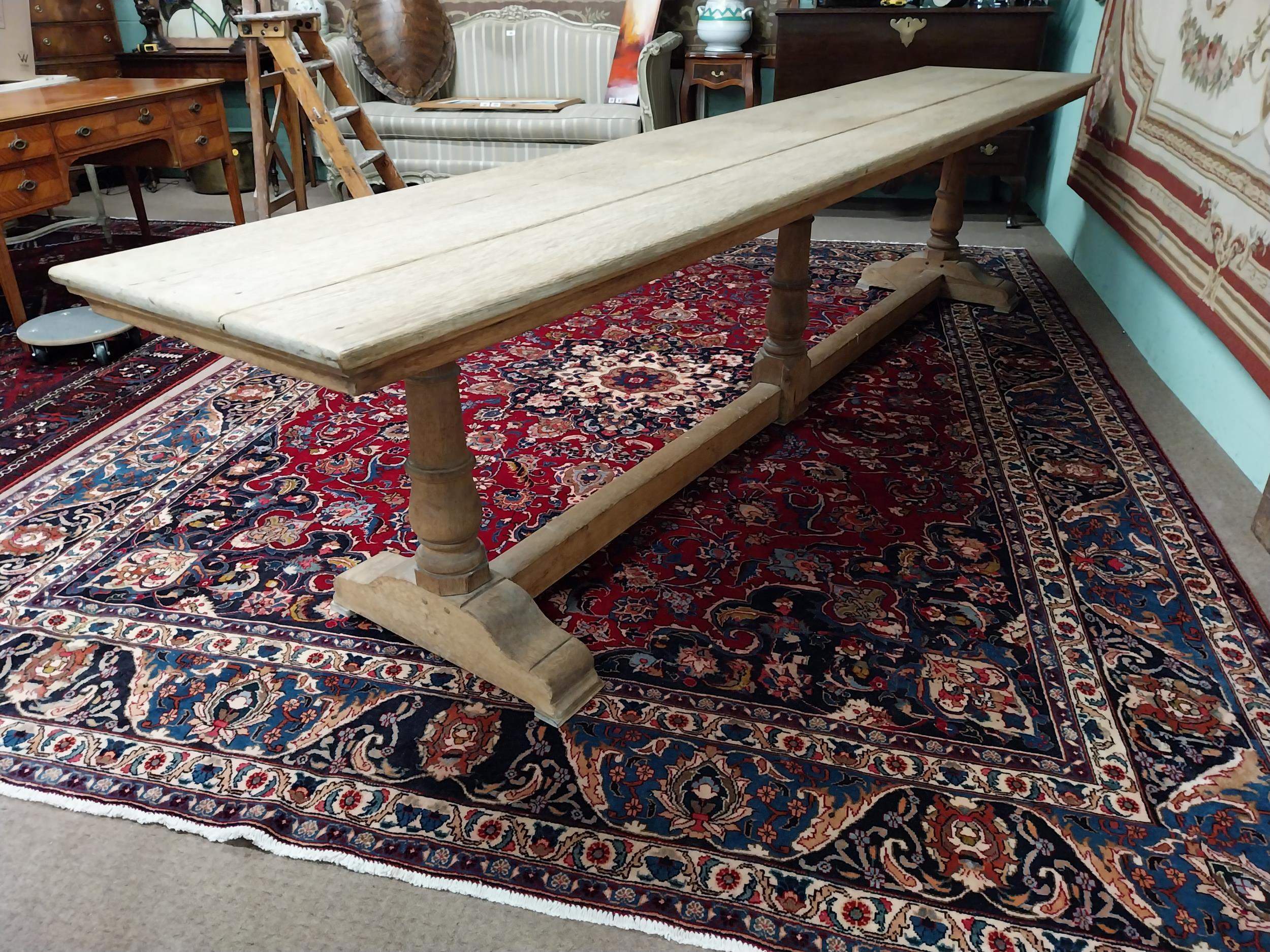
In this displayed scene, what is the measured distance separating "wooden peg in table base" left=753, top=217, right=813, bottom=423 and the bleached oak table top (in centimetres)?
26

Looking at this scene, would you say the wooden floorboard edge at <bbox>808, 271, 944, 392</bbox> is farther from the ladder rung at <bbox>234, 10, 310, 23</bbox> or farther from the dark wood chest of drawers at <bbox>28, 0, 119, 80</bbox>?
the dark wood chest of drawers at <bbox>28, 0, 119, 80</bbox>

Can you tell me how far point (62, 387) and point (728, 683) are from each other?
230 centimetres

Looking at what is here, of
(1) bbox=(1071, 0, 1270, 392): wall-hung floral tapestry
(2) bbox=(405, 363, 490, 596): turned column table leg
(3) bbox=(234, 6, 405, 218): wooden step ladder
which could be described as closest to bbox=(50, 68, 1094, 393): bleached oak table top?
(2) bbox=(405, 363, 490, 596): turned column table leg

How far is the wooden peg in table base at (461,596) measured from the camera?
1.44 m

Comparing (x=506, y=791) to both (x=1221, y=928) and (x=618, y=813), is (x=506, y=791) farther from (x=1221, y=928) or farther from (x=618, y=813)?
(x=1221, y=928)

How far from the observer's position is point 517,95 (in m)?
5.21

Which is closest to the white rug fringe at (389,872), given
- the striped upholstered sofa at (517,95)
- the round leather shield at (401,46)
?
the striped upholstered sofa at (517,95)

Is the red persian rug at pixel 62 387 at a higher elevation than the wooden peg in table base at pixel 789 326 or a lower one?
lower

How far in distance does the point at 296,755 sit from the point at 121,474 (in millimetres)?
1196

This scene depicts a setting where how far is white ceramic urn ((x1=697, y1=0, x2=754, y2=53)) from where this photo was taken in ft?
15.6

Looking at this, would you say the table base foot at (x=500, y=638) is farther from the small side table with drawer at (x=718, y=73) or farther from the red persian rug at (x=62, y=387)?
the small side table with drawer at (x=718, y=73)

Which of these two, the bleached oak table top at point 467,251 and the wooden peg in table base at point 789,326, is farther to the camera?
the wooden peg in table base at point 789,326

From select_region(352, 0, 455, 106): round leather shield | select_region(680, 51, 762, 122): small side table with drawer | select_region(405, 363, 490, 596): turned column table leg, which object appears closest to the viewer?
select_region(405, 363, 490, 596): turned column table leg

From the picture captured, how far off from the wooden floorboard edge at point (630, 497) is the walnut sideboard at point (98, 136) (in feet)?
7.46
